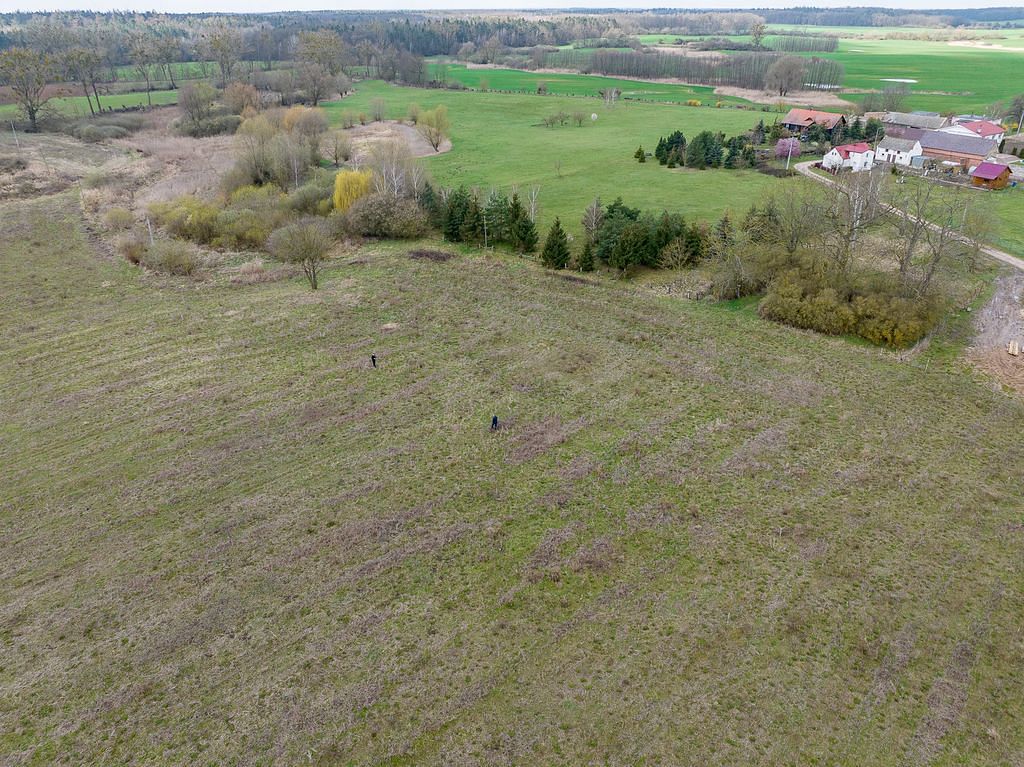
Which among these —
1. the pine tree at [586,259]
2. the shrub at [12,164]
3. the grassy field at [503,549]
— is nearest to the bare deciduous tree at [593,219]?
the pine tree at [586,259]

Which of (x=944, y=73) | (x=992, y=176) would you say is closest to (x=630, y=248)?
(x=992, y=176)

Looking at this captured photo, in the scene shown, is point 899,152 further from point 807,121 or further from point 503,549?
point 503,549

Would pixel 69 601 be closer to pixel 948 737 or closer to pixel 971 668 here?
pixel 948 737

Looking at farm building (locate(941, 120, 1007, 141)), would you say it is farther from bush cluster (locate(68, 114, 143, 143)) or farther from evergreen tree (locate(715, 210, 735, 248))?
bush cluster (locate(68, 114, 143, 143))

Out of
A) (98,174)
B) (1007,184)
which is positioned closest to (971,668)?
(1007,184)

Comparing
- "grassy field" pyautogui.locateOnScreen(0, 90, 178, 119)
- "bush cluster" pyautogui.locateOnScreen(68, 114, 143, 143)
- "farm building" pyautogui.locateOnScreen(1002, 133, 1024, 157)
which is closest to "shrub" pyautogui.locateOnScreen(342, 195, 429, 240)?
"bush cluster" pyautogui.locateOnScreen(68, 114, 143, 143)

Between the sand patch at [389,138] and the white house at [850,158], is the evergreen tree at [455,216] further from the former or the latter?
the white house at [850,158]

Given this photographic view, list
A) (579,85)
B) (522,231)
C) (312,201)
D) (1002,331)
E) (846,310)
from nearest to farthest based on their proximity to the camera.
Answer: (1002,331) → (846,310) → (522,231) → (312,201) → (579,85)
